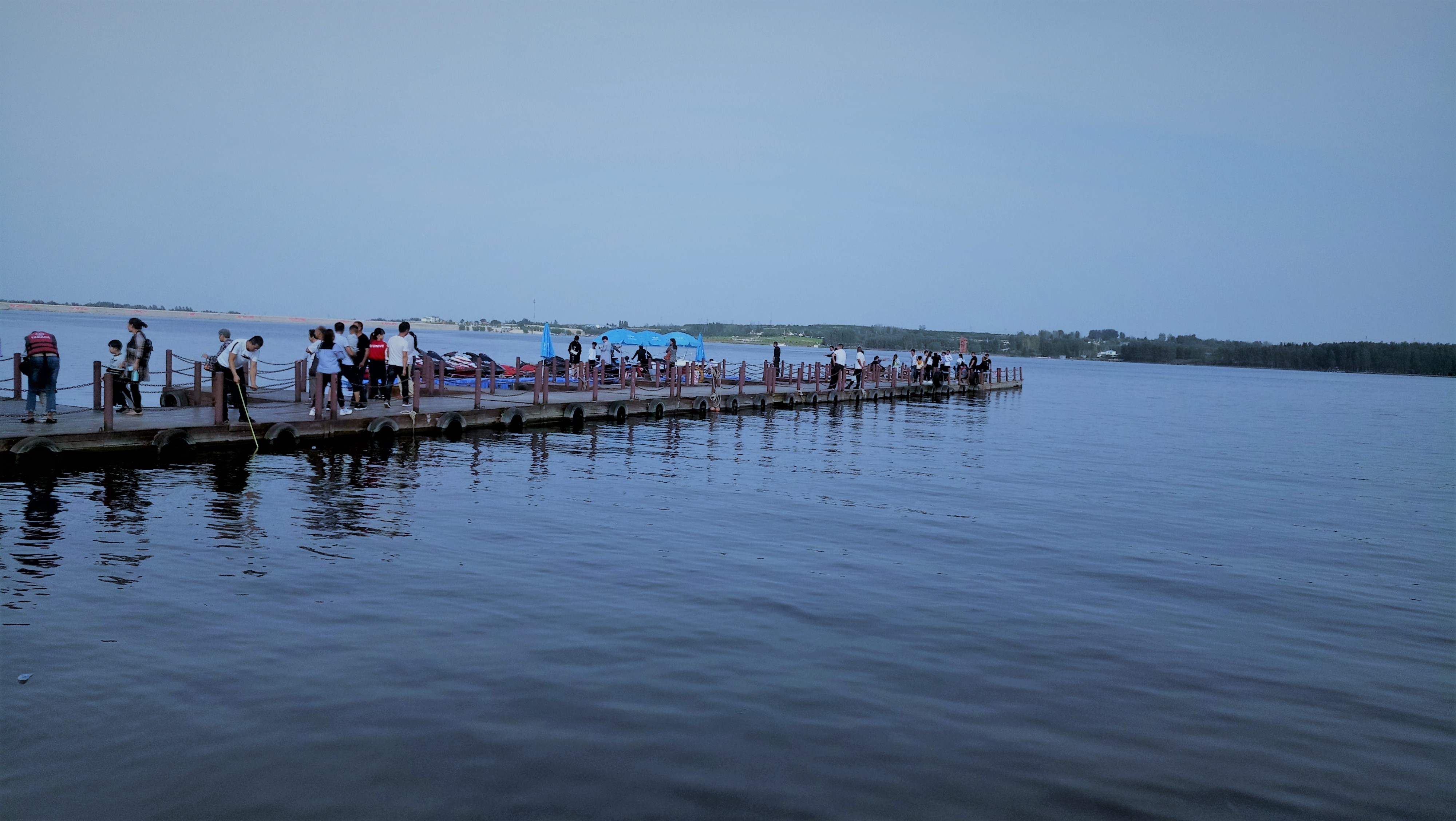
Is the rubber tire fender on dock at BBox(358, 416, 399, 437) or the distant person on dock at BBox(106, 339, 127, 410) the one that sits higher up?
the distant person on dock at BBox(106, 339, 127, 410)

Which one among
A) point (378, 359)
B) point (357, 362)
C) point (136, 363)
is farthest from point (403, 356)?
point (136, 363)

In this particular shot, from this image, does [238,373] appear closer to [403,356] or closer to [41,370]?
[41,370]

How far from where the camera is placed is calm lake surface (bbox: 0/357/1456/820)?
634 cm

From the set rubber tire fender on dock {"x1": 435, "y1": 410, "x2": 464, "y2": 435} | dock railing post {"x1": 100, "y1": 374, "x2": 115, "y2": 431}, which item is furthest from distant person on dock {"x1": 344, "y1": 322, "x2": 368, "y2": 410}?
dock railing post {"x1": 100, "y1": 374, "x2": 115, "y2": 431}

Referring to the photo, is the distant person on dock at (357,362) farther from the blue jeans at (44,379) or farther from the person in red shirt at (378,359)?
the blue jeans at (44,379)

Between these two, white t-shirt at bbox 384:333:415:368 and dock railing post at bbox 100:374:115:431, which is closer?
dock railing post at bbox 100:374:115:431

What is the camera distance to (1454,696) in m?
8.77

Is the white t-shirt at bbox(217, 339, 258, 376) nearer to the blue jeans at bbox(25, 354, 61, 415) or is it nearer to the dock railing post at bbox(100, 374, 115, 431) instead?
the dock railing post at bbox(100, 374, 115, 431)

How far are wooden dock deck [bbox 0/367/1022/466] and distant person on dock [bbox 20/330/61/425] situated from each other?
1.13 ft

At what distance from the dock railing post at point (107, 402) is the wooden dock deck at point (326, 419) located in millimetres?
64

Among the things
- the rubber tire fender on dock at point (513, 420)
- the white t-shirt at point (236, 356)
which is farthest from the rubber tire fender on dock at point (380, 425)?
the rubber tire fender on dock at point (513, 420)

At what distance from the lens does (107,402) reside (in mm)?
17906

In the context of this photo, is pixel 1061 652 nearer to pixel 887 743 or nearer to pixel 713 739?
pixel 887 743

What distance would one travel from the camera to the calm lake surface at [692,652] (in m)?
6.34
